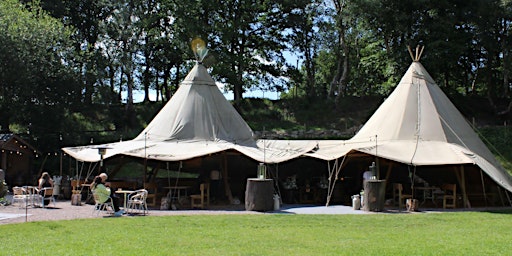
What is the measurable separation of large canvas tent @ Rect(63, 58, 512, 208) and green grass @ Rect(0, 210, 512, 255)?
304cm

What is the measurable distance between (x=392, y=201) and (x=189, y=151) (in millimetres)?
5827

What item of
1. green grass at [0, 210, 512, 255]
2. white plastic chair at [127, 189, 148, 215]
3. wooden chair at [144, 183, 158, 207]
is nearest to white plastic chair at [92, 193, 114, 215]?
white plastic chair at [127, 189, 148, 215]

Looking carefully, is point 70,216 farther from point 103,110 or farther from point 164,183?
point 103,110

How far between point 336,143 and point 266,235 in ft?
27.8

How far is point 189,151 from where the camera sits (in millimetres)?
15109

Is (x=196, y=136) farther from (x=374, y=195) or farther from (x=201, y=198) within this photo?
(x=374, y=195)

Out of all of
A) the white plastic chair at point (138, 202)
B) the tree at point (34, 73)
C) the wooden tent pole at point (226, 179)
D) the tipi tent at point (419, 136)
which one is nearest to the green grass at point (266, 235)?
the white plastic chair at point (138, 202)

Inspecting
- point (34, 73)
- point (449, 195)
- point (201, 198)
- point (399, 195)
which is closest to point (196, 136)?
point (201, 198)

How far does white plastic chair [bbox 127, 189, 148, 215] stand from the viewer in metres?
12.2

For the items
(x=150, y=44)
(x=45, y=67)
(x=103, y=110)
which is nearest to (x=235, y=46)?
(x=150, y=44)

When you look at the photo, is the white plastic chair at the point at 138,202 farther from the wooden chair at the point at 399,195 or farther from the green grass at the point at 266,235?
the wooden chair at the point at 399,195

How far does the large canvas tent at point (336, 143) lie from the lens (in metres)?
14.4

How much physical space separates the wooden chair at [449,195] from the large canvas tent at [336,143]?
661 mm

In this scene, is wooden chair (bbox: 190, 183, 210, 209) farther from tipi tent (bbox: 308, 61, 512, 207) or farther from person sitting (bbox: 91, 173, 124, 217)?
tipi tent (bbox: 308, 61, 512, 207)
